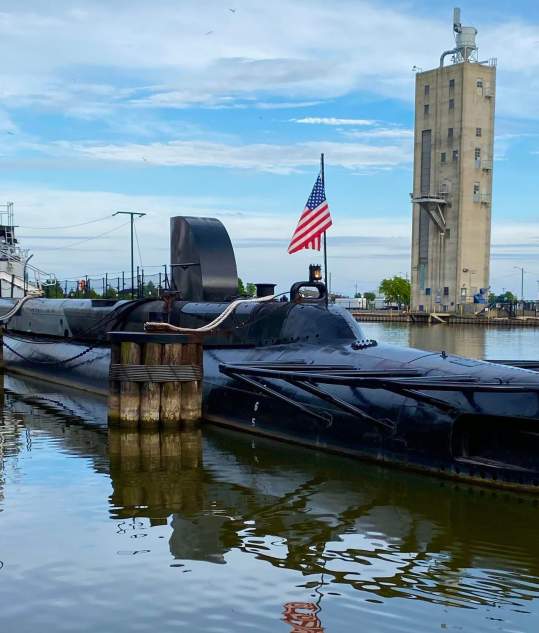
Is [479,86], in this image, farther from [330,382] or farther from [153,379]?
[330,382]

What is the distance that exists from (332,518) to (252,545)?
1.66 meters

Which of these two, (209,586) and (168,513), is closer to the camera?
(209,586)

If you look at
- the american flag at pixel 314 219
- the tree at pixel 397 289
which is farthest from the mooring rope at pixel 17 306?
the tree at pixel 397 289

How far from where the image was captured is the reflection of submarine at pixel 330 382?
1278 cm

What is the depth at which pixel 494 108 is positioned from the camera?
99.3 m

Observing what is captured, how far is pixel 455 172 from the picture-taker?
319 ft

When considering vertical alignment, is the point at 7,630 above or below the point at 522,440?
below

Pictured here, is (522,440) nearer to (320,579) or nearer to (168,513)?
(320,579)

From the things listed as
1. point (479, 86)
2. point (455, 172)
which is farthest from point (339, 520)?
point (479, 86)

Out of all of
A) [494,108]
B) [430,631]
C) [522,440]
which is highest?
[494,108]

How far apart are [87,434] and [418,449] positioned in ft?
25.6

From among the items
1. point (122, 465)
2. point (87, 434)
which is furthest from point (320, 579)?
point (87, 434)

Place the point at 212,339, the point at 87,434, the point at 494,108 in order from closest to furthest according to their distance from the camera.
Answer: the point at 87,434, the point at 212,339, the point at 494,108

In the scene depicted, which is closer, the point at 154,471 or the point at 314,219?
the point at 154,471
